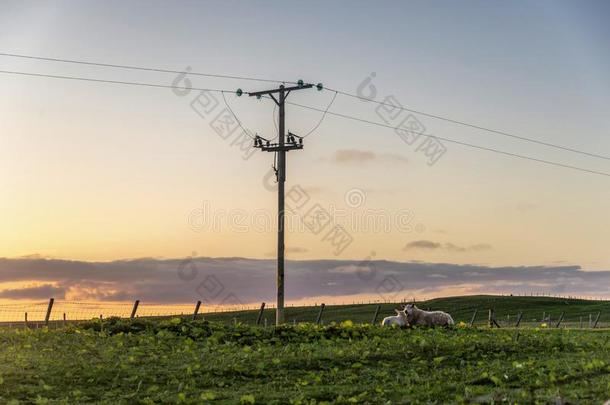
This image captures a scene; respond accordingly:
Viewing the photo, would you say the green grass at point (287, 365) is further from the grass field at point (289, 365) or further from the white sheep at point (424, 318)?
the white sheep at point (424, 318)

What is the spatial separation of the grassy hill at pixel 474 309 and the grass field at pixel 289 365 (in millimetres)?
69091

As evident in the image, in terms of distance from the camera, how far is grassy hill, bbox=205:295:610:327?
346 feet

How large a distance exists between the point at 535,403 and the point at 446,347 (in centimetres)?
1166

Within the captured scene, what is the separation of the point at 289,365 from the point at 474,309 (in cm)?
9259

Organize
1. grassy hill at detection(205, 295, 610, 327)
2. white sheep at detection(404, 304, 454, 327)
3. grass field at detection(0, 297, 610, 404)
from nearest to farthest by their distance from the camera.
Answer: grass field at detection(0, 297, 610, 404) → white sheep at detection(404, 304, 454, 327) → grassy hill at detection(205, 295, 610, 327)

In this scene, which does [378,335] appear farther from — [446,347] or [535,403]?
[535,403]

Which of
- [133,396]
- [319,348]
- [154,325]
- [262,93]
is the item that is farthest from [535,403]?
[262,93]

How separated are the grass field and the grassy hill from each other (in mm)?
69091

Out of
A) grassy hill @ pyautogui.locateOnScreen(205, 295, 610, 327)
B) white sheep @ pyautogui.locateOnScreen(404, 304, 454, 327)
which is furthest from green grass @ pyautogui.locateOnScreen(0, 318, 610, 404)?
grassy hill @ pyautogui.locateOnScreen(205, 295, 610, 327)

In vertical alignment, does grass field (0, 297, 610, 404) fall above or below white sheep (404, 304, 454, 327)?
below

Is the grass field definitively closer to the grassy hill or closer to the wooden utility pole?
the wooden utility pole

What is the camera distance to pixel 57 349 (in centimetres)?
2909

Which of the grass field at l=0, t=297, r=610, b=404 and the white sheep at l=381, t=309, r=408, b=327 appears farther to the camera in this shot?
the white sheep at l=381, t=309, r=408, b=327

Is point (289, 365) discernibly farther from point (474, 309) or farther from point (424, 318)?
point (474, 309)
